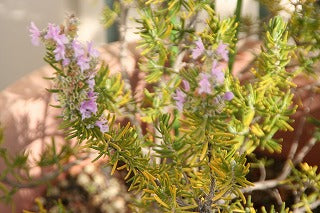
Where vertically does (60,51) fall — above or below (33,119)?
above

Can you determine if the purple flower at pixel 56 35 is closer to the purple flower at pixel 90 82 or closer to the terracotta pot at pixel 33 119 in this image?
the purple flower at pixel 90 82

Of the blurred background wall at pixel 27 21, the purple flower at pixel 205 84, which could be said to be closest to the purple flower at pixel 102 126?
the purple flower at pixel 205 84

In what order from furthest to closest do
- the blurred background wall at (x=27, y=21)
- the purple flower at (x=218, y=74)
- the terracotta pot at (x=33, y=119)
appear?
the blurred background wall at (x=27, y=21)
the terracotta pot at (x=33, y=119)
the purple flower at (x=218, y=74)

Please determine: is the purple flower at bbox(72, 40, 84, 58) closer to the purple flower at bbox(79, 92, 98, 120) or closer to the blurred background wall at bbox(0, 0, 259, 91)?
the purple flower at bbox(79, 92, 98, 120)

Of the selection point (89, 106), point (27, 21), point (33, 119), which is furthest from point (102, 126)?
point (27, 21)

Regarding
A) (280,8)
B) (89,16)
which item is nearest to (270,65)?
(280,8)

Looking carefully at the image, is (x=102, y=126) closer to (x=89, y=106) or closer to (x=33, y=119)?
(x=89, y=106)
